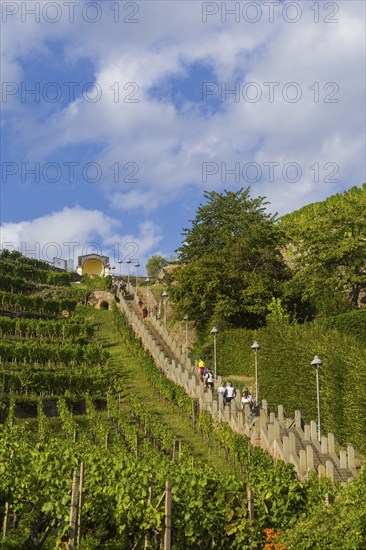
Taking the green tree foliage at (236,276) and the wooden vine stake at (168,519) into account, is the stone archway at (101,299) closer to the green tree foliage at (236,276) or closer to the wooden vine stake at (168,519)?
the green tree foliage at (236,276)

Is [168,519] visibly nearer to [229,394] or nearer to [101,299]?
[229,394]

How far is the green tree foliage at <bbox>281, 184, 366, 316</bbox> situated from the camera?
143 ft

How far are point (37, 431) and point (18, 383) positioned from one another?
19.1 ft

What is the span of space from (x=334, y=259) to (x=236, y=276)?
6.56 meters

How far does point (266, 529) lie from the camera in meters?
15.0

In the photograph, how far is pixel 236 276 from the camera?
47.0 m

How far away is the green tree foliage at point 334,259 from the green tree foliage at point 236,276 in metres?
2.43

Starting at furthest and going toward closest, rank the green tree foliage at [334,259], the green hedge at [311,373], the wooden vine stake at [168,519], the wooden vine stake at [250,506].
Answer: the green tree foliage at [334,259] < the green hedge at [311,373] < the wooden vine stake at [250,506] < the wooden vine stake at [168,519]

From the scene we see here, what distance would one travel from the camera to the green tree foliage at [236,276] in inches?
1822

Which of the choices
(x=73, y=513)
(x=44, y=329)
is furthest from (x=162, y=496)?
(x=44, y=329)

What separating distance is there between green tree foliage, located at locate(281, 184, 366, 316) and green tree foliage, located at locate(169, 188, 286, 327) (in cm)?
243

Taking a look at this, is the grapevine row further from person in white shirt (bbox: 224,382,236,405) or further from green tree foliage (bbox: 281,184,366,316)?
person in white shirt (bbox: 224,382,236,405)

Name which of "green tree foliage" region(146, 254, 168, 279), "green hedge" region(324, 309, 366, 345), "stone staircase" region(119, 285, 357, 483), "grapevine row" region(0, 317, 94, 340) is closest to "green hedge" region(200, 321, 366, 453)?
"stone staircase" region(119, 285, 357, 483)

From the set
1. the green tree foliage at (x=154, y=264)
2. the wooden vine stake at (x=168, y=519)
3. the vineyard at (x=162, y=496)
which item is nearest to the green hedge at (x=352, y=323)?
the vineyard at (x=162, y=496)
